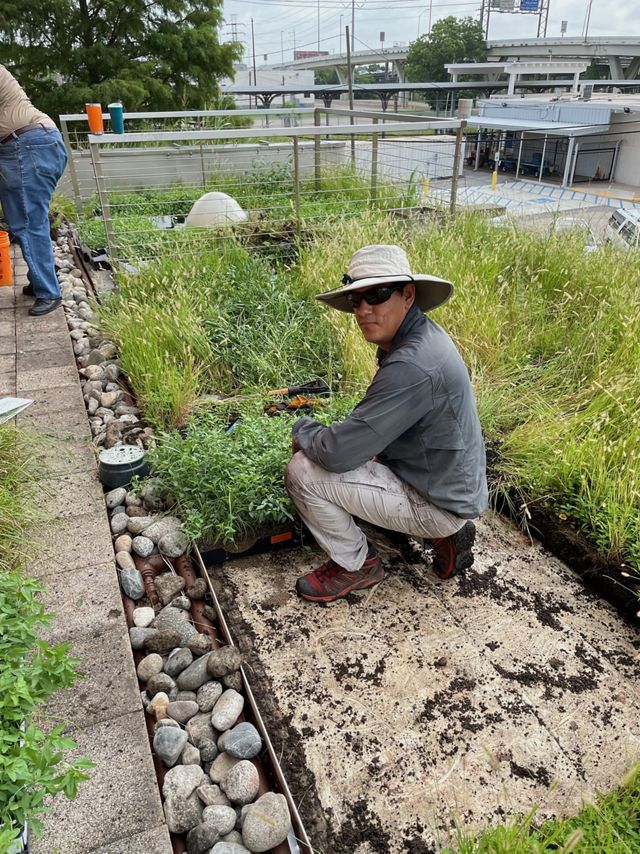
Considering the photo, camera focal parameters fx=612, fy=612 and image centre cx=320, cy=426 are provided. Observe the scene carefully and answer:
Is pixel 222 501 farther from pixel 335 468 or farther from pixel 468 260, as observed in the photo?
pixel 468 260

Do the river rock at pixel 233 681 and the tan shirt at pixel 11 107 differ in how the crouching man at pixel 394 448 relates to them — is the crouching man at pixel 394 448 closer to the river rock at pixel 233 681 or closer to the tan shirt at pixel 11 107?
the river rock at pixel 233 681

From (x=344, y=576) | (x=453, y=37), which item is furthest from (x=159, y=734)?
(x=453, y=37)

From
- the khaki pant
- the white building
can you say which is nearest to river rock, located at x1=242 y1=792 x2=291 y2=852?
the khaki pant

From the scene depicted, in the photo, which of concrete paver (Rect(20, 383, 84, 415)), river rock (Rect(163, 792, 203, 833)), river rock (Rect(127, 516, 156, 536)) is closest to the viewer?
river rock (Rect(163, 792, 203, 833))

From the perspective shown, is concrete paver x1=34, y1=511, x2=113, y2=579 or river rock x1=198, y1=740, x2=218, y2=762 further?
concrete paver x1=34, y1=511, x2=113, y2=579

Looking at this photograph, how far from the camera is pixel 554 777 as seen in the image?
1755 mm

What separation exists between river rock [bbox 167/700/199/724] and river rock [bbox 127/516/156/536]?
2.83 feet

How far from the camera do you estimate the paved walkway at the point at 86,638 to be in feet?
4.89

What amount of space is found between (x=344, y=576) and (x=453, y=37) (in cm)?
7098

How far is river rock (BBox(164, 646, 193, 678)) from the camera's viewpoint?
201 centimetres

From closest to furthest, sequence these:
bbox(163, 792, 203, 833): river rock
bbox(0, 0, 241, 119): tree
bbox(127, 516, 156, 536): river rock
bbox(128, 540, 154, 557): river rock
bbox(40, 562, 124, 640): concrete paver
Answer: bbox(163, 792, 203, 833): river rock
bbox(40, 562, 124, 640): concrete paver
bbox(128, 540, 154, 557): river rock
bbox(127, 516, 156, 536): river rock
bbox(0, 0, 241, 119): tree

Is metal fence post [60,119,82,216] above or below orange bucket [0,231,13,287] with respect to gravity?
above

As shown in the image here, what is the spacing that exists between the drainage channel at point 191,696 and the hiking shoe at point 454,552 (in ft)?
2.89

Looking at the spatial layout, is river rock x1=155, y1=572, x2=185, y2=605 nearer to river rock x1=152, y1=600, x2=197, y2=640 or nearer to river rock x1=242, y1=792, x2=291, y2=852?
river rock x1=152, y1=600, x2=197, y2=640
